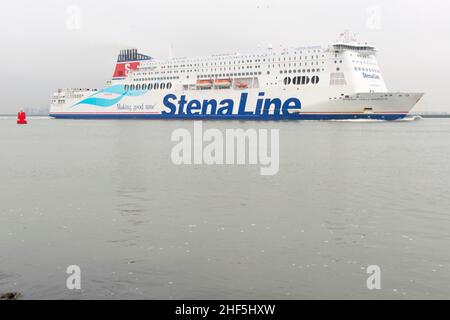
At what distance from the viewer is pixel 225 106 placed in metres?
61.0

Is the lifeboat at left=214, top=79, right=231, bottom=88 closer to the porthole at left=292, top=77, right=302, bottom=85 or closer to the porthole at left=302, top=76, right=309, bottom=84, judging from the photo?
the porthole at left=292, top=77, right=302, bottom=85

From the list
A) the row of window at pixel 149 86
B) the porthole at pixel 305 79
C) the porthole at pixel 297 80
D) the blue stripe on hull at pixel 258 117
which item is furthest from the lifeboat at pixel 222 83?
the porthole at pixel 305 79

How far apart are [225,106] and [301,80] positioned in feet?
32.3

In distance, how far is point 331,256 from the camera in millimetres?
7578

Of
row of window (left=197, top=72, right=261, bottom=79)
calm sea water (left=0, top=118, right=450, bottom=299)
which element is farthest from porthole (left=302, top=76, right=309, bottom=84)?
calm sea water (left=0, top=118, right=450, bottom=299)

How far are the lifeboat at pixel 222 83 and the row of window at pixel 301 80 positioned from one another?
8.01 meters

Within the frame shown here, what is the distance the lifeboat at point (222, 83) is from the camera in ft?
204

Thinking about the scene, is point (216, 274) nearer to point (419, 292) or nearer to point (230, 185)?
point (419, 292)

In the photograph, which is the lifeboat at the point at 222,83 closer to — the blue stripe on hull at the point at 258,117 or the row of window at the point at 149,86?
the blue stripe on hull at the point at 258,117

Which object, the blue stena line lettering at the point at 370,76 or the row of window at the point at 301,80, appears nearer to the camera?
the row of window at the point at 301,80

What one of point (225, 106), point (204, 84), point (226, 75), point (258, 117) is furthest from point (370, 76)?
point (204, 84)

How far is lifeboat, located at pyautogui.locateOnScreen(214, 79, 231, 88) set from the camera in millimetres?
62281
